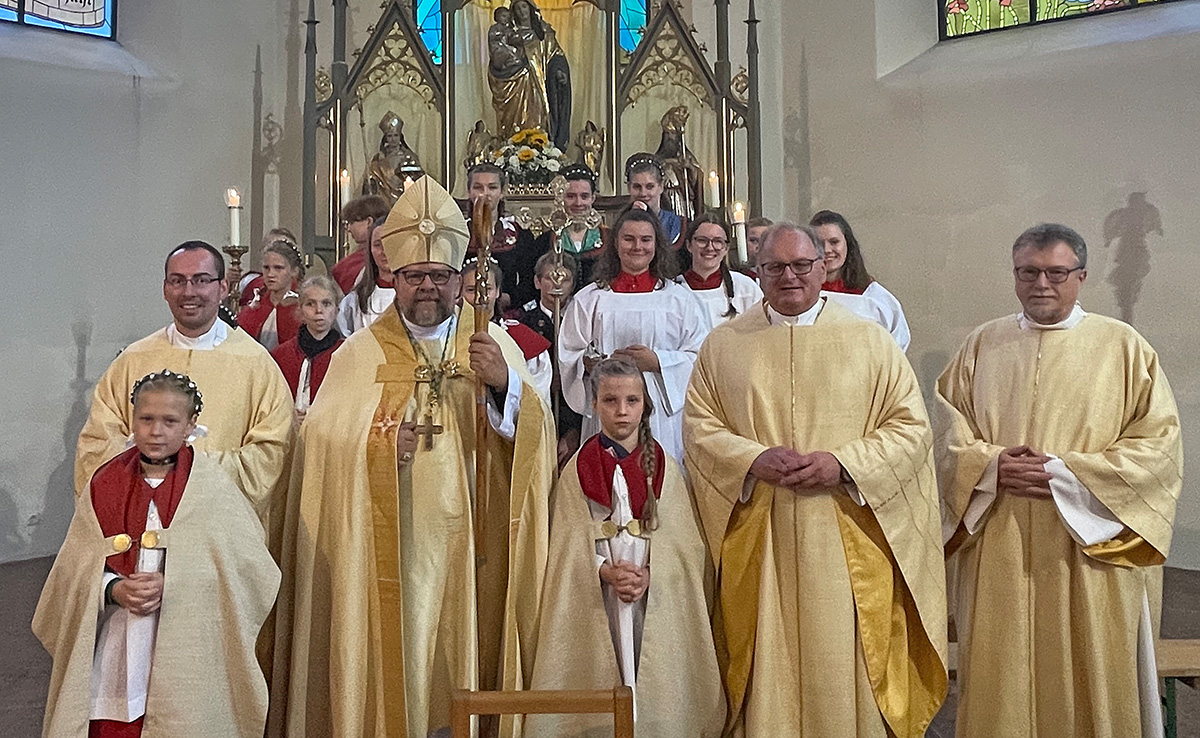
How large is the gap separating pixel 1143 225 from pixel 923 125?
210 cm

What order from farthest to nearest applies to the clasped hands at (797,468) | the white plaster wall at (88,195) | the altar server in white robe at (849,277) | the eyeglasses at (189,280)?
the white plaster wall at (88,195) → the altar server in white robe at (849,277) → the eyeglasses at (189,280) → the clasped hands at (797,468)

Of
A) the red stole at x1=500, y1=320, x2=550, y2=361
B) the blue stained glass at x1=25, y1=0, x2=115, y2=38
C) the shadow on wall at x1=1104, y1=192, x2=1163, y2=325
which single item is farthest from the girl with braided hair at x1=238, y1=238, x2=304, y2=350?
the shadow on wall at x1=1104, y1=192, x2=1163, y2=325

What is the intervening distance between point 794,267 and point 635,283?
4.84ft

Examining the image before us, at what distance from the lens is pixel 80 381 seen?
31.8 ft

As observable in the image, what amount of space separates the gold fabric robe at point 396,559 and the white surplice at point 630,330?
1051 mm

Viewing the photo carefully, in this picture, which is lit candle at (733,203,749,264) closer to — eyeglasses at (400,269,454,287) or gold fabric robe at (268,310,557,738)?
gold fabric robe at (268,310,557,738)

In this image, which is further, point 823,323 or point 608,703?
point 823,323

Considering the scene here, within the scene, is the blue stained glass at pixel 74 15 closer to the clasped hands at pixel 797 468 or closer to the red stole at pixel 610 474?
the red stole at pixel 610 474

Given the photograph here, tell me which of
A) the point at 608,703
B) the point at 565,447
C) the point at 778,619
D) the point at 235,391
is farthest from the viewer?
the point at 565,447

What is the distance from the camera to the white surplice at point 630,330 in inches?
220

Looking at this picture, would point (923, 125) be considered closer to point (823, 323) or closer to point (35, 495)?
point (823, 323)

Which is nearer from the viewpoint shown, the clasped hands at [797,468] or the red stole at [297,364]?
the clasped hands at [797,468]

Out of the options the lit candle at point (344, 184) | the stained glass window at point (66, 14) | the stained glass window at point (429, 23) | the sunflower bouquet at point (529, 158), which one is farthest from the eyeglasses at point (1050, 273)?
the stained glass window at point (66, 14)

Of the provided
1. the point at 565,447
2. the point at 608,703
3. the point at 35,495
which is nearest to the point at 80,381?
the point at 35,495
